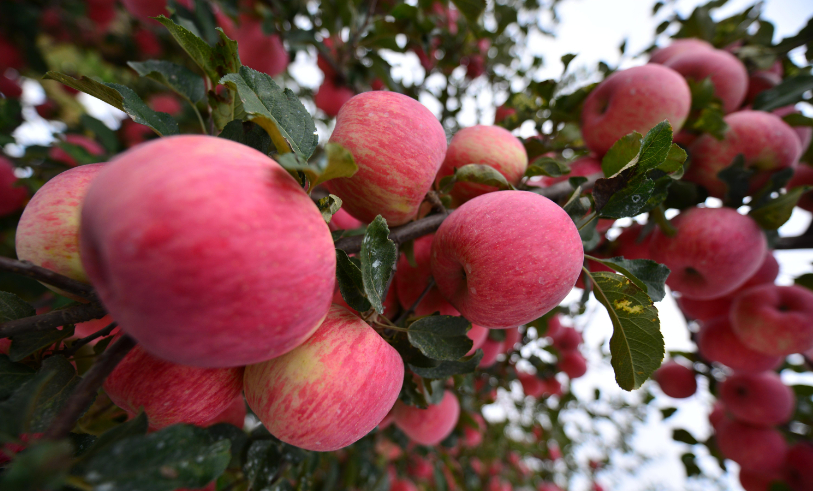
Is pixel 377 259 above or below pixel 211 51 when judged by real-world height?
below

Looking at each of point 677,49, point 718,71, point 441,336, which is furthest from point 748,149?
point 441,336

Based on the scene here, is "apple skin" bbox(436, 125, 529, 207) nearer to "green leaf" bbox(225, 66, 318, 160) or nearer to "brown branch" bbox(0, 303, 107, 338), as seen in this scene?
"green leaf" bbox(225, 66, 318, 160)

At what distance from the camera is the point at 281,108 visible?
1.76 ft

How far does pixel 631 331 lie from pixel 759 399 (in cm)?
147

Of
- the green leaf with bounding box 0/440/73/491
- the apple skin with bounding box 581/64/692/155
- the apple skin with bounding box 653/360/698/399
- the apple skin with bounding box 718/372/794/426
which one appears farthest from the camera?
the apple skin with bounding box 653/360/698/399

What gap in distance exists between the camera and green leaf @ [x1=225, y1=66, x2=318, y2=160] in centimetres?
49

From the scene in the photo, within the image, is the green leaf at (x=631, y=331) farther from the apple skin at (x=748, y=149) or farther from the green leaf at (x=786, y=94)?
the green leaf at (x=786, y=94)

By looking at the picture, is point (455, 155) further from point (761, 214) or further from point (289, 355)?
point (761, 214)

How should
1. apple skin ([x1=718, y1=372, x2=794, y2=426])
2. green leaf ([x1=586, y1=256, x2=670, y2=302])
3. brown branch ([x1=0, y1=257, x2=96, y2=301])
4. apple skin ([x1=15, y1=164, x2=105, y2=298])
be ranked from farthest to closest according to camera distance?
→ apple skin ([x1=718, y1=372, x2=794, y2=426]), green leaf ([x1=586, y1=256, x2=670, y2=302]), apple skin ([x1=15, y1=164, x2=105, y2=298]), brown branch ([x1=0, y1=257, x2=96, y2=301])

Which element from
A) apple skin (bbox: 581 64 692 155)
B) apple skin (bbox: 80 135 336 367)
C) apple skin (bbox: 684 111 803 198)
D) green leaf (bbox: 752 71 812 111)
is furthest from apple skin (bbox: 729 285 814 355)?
→ apple skin (bbox: 80 135 336 367)

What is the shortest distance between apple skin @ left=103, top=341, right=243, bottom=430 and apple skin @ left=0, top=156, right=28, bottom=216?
65.5 inches

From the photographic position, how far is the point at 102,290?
37cm

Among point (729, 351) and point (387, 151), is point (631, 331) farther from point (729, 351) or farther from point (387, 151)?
point (729, 351)

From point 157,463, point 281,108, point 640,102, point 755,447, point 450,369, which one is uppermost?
point 281,108
